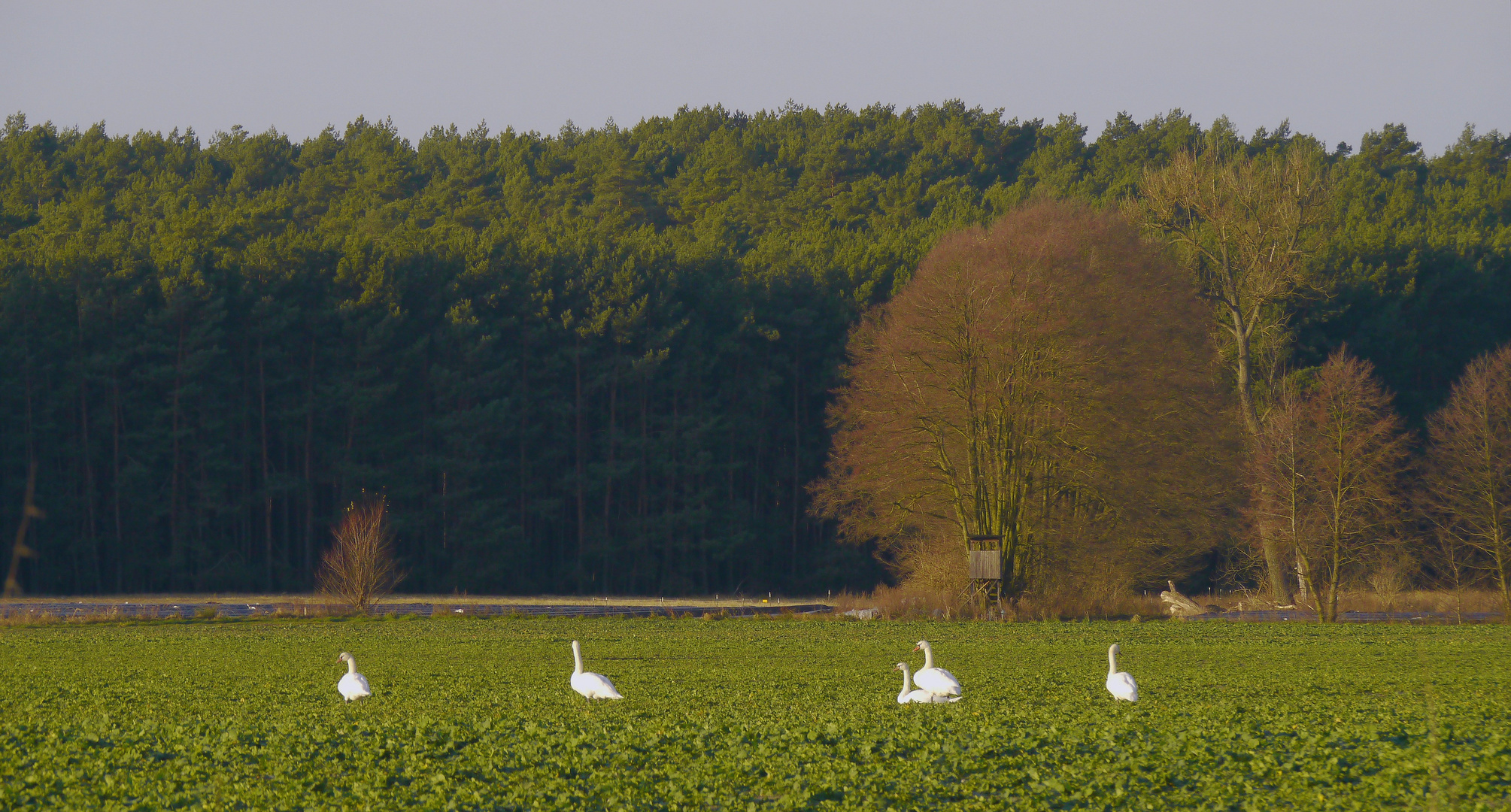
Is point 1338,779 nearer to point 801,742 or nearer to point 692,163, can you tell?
point 801,742

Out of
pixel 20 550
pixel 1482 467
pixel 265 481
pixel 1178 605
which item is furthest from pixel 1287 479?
pixel 265 481

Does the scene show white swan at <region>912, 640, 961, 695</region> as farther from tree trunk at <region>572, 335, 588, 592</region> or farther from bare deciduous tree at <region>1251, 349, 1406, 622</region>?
tree trunk at <region>572, 335, 588, 592</region>

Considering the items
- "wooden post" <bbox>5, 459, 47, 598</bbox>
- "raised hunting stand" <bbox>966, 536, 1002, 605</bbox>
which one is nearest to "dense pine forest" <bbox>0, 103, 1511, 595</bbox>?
"raised hunting stand" <bbox>966, 536, 1002, 605</bbox>

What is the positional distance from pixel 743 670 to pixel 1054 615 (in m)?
17.3

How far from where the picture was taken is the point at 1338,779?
1068 cm

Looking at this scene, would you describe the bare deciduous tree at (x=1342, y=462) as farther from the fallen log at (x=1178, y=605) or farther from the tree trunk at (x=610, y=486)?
the tree trunk at (x=610, y=486)

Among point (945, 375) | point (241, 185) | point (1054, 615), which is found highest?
point (241, 185)

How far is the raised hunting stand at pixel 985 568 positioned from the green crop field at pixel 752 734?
11364mm

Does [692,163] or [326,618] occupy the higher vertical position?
[692,163]

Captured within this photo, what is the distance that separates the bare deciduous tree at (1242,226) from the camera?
143ft

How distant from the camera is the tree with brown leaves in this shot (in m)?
37.7

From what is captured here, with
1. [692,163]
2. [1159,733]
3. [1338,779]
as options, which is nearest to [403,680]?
[1159,733]

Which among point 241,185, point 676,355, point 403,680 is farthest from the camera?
point 241,185

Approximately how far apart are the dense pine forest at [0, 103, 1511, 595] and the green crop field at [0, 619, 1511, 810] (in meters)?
31.7
